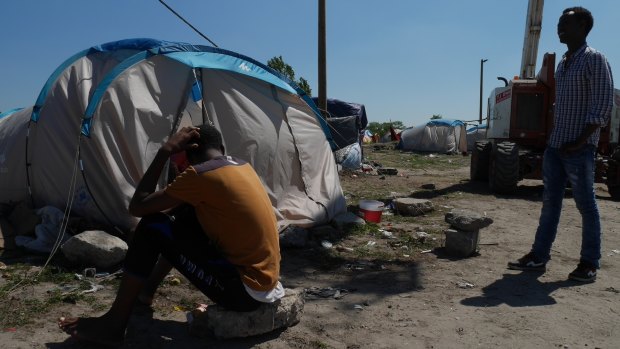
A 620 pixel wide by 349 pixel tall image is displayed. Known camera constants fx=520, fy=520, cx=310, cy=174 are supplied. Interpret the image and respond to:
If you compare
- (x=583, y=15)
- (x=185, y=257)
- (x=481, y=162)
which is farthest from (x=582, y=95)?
(x=481, y=162)

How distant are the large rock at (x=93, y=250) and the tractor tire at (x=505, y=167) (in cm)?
659

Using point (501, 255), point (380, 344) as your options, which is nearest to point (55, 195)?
point (380, 344)

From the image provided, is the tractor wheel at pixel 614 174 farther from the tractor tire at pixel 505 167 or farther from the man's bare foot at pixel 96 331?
the man's bare foot at pixel 96 331

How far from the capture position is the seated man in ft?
9.42

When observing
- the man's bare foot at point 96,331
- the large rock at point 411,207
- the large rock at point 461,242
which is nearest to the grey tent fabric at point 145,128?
the large rock at point 411,207

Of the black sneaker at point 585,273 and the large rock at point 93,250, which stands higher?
the large rock at point 93,250

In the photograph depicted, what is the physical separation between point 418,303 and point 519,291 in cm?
87

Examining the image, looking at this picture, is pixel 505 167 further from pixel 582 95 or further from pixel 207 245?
pixel 207 245

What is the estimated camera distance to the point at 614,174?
885 cm

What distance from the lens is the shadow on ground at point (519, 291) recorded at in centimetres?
382

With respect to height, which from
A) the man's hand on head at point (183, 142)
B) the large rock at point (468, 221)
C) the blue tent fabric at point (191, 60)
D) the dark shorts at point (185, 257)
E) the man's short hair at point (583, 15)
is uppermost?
the man's short hair at point (583, 15)

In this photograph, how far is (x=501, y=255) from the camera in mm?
5156

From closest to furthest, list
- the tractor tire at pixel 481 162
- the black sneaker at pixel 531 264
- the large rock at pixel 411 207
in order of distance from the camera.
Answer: the black sneaker at pixel 531 264
the large rock at pixel 411 207
the tractor tire at pixel 481 162

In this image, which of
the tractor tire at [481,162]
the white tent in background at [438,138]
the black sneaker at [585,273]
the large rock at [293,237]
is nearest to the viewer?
the black sneaker at [585,273]
